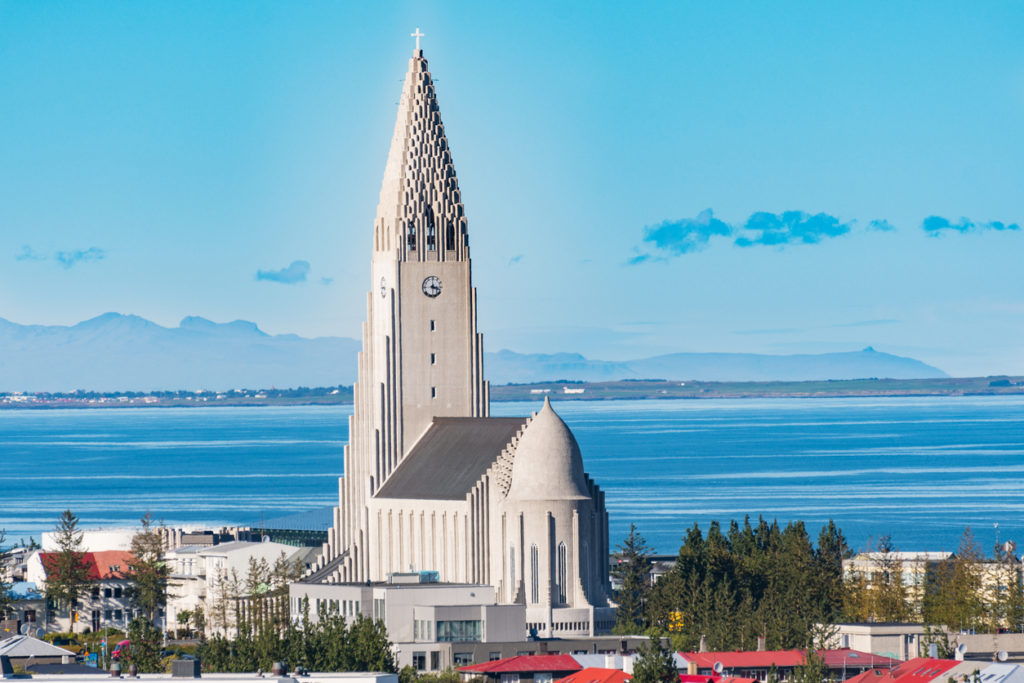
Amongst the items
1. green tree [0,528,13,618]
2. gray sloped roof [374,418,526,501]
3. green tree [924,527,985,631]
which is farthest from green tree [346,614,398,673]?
green tree [0,528,13,618]

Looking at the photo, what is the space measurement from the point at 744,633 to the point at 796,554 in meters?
16.3

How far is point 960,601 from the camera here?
104375mm

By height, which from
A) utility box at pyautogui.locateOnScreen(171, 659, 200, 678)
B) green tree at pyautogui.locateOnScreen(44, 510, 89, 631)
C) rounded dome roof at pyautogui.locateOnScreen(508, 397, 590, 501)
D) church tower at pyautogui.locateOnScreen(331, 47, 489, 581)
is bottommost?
utility box at pyautogui.locateOnScreen(171, 659, 200, 678)

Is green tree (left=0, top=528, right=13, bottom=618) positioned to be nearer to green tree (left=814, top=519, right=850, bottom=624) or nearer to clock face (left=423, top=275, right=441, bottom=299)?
clock face (left=423, top=275, right=441, bottom=299)

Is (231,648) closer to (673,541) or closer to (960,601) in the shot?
(960,601)

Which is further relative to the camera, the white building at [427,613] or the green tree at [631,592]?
the green tree at [631,592]

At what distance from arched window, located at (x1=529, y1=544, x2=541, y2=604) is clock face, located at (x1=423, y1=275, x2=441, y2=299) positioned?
64.6 ft

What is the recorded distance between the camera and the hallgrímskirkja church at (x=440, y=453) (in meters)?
111

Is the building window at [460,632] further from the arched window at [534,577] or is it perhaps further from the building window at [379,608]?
the arched window at [534,577]

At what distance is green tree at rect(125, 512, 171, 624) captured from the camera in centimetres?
12875

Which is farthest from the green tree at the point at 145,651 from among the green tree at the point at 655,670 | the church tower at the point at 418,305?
the church tower at the point at 418,305

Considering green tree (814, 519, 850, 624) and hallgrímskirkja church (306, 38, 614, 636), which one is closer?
green tree (814, 519, 850, 624)

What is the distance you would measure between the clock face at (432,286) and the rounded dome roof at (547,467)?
1640 centimetres

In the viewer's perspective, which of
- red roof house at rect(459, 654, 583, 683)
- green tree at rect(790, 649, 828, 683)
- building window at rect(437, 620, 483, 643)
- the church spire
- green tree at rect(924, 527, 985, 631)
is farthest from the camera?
the church spire
